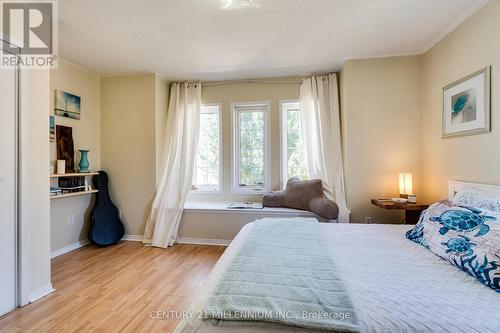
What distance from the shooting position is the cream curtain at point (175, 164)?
357cm

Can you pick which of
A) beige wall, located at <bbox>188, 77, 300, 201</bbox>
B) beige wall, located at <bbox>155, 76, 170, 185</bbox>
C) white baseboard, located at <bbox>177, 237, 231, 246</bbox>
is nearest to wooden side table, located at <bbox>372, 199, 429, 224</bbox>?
beige wall, located at <bbox>188, 77, 300, 201</bbox>

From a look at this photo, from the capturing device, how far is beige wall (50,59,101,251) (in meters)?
3.13

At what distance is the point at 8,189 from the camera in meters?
1.95

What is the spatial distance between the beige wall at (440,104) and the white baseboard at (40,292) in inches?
153

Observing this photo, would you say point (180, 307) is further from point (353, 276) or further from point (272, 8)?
point (272, 8)

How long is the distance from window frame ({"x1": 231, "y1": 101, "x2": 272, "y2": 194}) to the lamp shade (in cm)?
179

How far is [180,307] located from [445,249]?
1925 millimetres

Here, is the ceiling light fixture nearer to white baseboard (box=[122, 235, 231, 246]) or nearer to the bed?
the bed

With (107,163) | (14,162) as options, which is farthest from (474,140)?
(107,163)

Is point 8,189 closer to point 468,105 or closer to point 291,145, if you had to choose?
point 291,145

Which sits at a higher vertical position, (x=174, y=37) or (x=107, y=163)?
(x=174, y=37)

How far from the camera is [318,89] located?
363 cm

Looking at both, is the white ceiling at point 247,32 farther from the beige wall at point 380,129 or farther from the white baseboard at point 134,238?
the white baseboard at point 134,238

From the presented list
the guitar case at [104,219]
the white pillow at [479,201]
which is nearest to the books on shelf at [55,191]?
the guitar case at [104,219]
